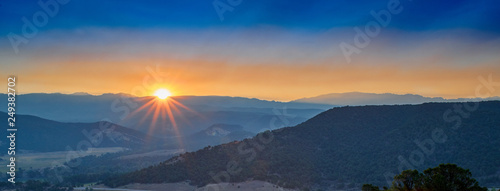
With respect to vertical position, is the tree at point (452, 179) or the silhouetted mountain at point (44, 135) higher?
the tree at point (452, 179)

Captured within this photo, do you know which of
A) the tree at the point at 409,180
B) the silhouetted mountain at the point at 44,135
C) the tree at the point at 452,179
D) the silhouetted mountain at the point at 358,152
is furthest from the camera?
the silhouetted mountain at the point at 44,135

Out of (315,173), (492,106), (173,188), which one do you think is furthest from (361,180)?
(492,106)

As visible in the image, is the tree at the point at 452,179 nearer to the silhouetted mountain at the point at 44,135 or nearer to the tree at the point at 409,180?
the tree at the point at 409,180

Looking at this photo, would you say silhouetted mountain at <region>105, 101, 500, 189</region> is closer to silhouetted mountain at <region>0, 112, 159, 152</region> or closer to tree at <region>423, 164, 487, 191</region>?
tree at <region>423, 164, 487, 191</region>

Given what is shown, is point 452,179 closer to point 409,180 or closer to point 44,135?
point 409,180

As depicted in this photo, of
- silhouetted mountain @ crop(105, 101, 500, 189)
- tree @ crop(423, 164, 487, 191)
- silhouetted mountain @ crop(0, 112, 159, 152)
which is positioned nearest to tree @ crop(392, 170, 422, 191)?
tree @ crop(423, 164, 487, 191)

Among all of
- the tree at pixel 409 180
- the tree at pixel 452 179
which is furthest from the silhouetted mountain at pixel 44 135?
the tree at pixel 452 179

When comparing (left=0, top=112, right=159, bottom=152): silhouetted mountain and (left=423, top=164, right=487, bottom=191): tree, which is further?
(left=0, top=112, right=159, bottom=152): silhouetted mountain

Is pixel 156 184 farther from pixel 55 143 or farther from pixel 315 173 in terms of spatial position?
pixel 55 143

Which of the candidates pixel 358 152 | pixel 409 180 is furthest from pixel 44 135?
pixel 409 180
